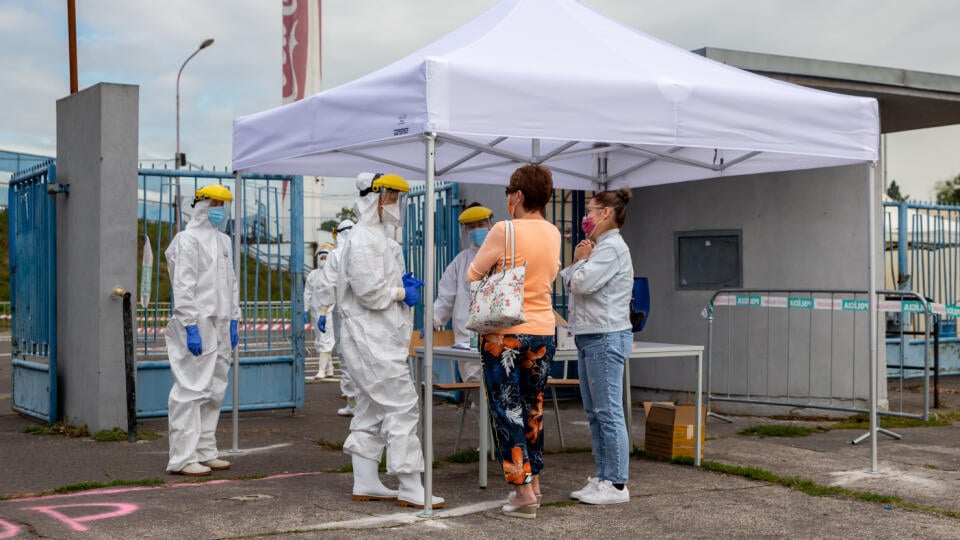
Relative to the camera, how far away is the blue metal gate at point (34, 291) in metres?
10.4

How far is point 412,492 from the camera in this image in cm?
638

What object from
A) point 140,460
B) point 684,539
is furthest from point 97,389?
point 684,539

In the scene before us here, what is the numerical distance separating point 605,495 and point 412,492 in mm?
1142

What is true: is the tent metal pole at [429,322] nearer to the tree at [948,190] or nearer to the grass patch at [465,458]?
the grass patch at [465,458]

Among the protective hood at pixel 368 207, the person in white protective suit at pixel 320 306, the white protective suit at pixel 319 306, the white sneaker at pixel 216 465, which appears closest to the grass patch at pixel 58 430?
the white sneaker at pixel 216 465

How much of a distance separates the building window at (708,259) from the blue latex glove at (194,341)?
216 inches

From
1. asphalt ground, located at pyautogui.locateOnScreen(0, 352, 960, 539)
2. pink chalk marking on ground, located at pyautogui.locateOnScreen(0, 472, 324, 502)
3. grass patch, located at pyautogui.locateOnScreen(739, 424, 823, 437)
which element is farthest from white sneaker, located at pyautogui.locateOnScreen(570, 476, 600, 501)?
grass patch, located at pyautogui.locateOnScreen(739, 424, 823, 437)

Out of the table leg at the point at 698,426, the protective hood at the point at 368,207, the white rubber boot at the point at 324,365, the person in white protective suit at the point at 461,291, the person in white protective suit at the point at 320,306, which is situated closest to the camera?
the protective hood at the point at 368,207

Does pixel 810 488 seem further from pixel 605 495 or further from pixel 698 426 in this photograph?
pixel 605 495

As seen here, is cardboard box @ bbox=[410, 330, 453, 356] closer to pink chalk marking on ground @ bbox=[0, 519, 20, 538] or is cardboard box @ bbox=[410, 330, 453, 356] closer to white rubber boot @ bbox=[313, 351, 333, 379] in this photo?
Answer: pink chalk marking on ground @ bbox=[0, 519, 20, 538]

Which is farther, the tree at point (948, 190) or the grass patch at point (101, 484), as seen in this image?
the tree at point (948, 190)

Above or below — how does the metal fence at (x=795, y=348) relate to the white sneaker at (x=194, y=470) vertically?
above

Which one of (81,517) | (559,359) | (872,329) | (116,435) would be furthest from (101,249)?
(872,329)

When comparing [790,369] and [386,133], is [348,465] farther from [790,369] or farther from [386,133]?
[790,369]
